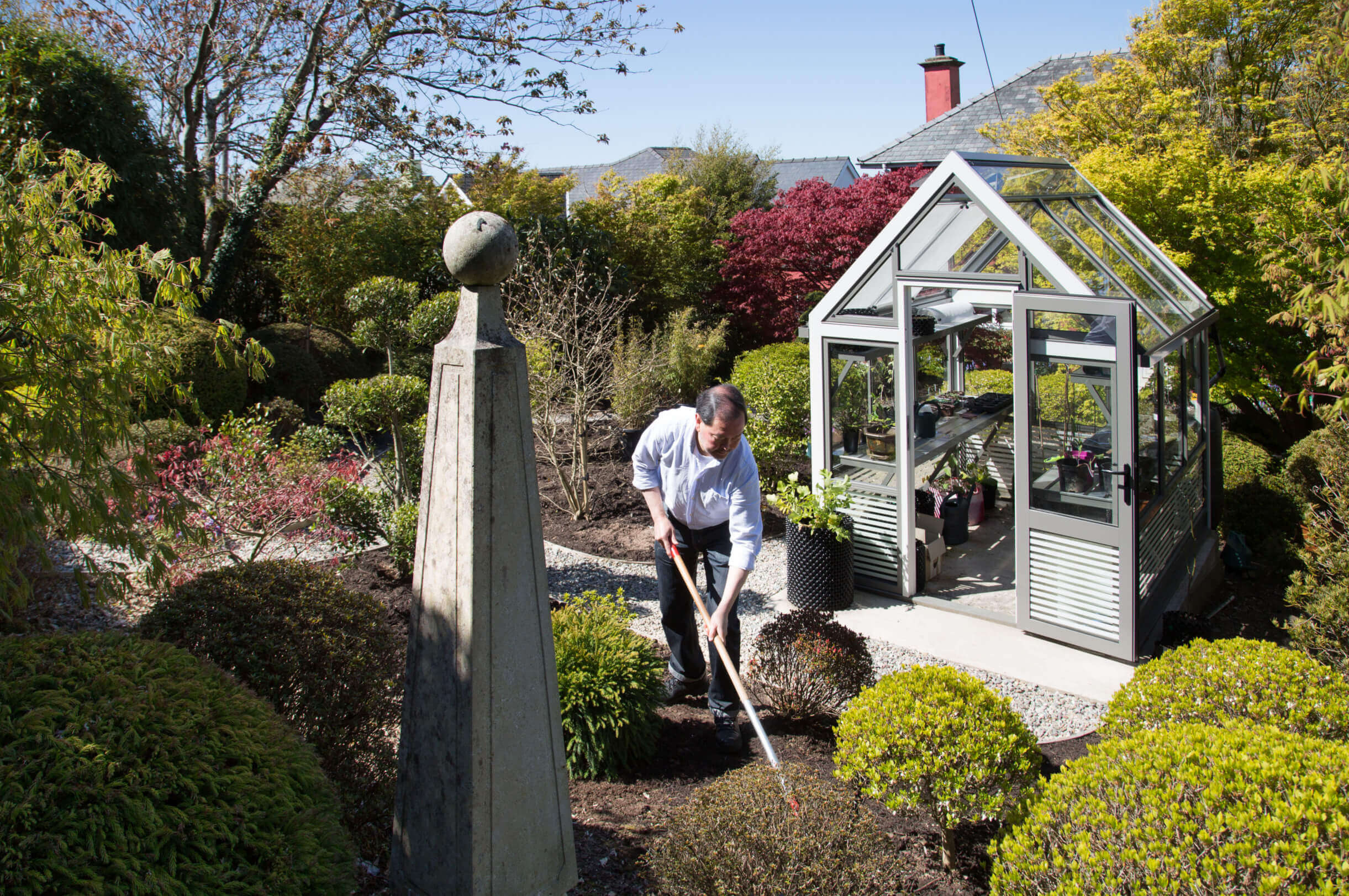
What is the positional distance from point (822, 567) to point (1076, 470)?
6.73 feet

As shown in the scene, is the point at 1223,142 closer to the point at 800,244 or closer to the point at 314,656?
the point at 800,244

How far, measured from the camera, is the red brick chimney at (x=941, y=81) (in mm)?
27672

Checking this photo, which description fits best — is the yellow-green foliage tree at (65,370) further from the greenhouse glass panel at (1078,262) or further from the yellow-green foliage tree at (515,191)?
the yellow-green foliage tree at (515,191)

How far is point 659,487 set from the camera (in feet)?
16.9

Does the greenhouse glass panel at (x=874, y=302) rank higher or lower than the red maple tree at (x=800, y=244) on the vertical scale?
lower

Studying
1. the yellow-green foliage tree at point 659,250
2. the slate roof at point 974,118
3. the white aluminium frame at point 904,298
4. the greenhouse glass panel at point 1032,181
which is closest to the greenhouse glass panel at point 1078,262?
the greenhouse glass panel at point 1032,181

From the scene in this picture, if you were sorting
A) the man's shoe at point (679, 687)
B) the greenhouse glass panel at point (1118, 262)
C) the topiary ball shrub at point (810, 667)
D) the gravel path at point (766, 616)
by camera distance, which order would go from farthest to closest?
the greenhouse glass panel at point (1118, 262)
the gravel path at point (766, 616)
the man's shoe at point (679, 687)
the topiary ball shrub at point (810, 667)

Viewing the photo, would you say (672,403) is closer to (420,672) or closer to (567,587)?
(567,587)

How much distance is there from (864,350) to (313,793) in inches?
231

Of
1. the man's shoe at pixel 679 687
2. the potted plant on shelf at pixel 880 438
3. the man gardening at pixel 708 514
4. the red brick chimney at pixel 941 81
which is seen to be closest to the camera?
the man gardening at pixel 708 514

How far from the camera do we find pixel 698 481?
4.86 metres

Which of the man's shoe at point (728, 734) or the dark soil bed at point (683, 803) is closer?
the dark soil bed at point (683, 803)

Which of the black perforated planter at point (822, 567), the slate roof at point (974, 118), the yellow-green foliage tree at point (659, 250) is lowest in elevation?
the black perforated planter at point (822, 567)

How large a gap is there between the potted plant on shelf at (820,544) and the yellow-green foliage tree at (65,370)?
458 cm
